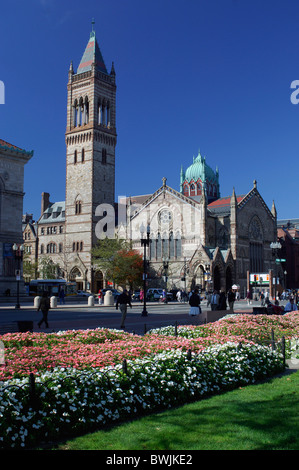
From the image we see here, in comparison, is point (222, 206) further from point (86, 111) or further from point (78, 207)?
point (86, 111)

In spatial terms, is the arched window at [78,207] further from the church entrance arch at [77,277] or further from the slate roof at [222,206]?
the slate roof at [222,206]

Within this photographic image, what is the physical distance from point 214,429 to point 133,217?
75.1 m

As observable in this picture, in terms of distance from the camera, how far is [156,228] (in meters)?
78.2

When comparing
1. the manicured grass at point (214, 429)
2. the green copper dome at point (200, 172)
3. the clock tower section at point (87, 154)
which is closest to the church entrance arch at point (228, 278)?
the clock tower section at point (87, 154)

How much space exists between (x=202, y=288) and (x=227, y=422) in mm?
63418

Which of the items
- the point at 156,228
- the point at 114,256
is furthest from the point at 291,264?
the point at 114,256

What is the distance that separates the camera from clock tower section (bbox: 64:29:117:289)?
76688 millimetres

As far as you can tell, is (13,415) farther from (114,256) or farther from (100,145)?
(100,145)

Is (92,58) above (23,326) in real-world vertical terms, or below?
above

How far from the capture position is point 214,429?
6672mm

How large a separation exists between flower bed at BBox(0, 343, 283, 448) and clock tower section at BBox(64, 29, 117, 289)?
66.3 metres

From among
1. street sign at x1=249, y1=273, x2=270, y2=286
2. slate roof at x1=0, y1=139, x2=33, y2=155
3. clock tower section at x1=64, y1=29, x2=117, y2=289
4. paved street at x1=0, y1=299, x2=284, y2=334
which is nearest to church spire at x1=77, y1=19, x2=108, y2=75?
clock tower section at x1=64, y1=29, x2=117, y2=289

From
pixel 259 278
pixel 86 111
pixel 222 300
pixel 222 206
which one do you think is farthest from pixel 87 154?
pixel 222 300

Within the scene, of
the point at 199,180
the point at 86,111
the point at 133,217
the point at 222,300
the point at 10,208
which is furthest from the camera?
the point at 199,180
